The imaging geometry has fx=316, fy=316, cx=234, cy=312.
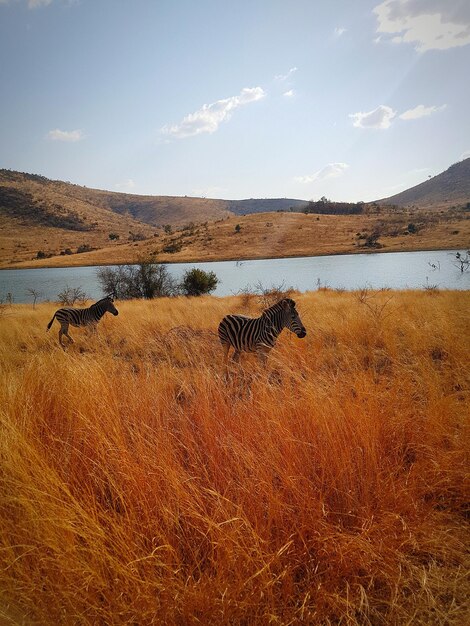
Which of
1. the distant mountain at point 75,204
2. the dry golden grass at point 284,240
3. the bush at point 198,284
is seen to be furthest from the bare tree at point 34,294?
the distant mountain at point 75,204

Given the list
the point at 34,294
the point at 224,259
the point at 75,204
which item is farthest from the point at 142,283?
the point at 75,204

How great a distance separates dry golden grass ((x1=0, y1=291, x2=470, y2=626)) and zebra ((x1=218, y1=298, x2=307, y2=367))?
2.32m

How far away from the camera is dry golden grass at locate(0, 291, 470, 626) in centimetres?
152

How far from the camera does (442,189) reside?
15500 centimetres

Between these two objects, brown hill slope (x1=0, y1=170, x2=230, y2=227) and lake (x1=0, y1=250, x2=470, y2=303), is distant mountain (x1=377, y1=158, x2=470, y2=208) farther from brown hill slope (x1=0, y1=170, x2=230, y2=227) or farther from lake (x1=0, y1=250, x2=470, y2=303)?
lake (x1=0, y1=250, x2=470, y2=303)

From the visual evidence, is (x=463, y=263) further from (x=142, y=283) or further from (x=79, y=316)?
(x=79, y=316)

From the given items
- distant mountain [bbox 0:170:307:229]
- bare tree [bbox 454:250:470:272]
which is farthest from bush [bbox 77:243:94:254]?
bare tree [bbox 454:250:470:272]

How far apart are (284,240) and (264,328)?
6512 centimetres

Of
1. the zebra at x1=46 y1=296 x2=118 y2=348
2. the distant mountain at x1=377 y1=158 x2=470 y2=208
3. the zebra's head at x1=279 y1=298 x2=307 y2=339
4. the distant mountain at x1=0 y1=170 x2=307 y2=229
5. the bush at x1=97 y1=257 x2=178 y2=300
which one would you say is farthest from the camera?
the distant mountain at x1=377 y1=158 x2=470 y2=208

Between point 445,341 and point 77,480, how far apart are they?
694 cm

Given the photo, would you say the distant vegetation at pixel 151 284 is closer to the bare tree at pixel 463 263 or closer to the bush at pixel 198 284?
the bush at pixel 198 284

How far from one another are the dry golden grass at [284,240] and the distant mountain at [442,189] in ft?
270

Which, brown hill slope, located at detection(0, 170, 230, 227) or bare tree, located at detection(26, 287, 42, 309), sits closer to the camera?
bare tree, located at detection(26, 287, 42, 309)

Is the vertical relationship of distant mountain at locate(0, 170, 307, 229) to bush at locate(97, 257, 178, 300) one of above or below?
above
